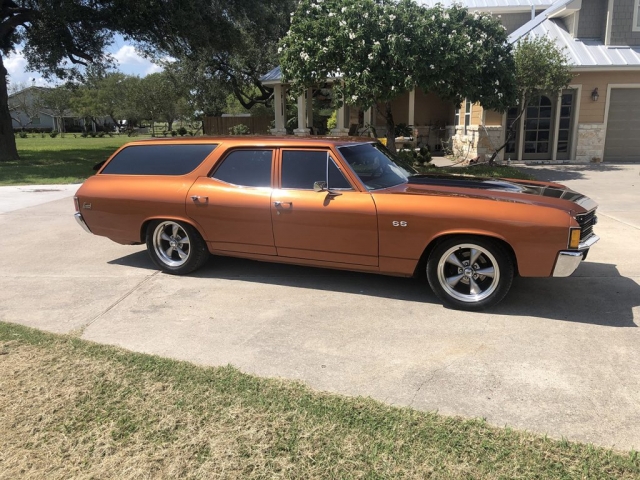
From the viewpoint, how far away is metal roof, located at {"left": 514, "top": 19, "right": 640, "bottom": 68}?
52.2 ft

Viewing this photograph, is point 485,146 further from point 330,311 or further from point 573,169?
point 330,311

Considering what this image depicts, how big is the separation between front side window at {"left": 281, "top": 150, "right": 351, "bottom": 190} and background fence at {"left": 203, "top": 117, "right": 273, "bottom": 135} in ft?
84.1

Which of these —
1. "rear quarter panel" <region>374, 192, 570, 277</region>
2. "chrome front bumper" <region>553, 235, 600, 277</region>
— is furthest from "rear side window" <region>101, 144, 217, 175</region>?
"chrome front bumper" <region>553, 235, 600, 277</region>

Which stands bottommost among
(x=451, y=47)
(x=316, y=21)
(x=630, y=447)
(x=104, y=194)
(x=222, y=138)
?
(x=630, y=447)

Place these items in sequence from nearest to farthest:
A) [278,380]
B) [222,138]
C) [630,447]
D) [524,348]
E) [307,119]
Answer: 1. [630,447]
2. [278,380]
3. [524,348]
4. [222,138]
5. [307,119]

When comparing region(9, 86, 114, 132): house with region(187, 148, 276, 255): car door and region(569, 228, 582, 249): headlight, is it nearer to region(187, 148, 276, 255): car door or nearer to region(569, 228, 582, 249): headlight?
Answer: region(187, 148, 276, 255): car door

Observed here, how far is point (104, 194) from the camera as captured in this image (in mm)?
5984

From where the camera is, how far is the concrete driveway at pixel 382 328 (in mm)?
3270

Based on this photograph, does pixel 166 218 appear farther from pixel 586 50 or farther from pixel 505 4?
pixel 505 4

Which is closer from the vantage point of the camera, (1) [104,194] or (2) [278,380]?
(2) [278,380]

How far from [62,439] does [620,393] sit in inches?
133

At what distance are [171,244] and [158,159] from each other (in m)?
1.00

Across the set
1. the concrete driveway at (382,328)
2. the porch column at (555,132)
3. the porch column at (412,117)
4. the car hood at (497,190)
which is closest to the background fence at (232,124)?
the porch column at (412,117)

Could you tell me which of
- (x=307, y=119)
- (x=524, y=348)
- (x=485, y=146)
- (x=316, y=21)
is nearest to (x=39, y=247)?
(x=524, y=348)
